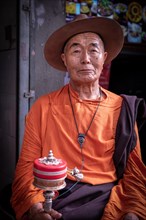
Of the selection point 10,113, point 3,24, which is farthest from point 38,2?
point 10,113

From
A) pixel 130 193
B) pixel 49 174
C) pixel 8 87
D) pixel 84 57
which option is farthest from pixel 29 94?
pixel 49 174

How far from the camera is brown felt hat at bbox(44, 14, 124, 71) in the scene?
6.00 ft

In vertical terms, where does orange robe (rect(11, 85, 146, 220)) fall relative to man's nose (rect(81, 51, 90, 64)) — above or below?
below

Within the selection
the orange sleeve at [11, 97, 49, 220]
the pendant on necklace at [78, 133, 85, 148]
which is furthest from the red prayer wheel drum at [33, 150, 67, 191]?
the pendant on necklace at [78, 133, 85, 148]

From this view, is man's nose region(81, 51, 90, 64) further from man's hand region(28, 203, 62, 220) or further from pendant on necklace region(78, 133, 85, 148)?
man's hand region(28, 203, 62, 220)

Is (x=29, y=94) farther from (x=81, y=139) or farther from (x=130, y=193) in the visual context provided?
(x=130, y=193)

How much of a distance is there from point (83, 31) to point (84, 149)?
0.87 meters

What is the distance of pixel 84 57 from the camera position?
182 centimetres

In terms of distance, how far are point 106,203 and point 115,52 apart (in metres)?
1.23

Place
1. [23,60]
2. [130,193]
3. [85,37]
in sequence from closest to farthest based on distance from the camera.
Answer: [130,193]
[85,37]
[23,60]

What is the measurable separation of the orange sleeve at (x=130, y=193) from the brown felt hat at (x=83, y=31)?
34.0 inches

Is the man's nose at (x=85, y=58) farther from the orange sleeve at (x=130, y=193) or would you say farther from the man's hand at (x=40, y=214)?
the man's hand at (x=40, y=214)

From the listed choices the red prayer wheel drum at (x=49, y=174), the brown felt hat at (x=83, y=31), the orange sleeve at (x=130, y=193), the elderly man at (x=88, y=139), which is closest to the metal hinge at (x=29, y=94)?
the brown felt hat at (x=83, y=31)

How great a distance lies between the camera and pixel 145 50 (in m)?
3.75
